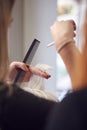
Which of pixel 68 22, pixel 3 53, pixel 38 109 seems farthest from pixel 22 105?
pixel 68 22

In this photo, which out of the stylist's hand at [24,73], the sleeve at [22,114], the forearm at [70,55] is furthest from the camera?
the stylist's hand at [24,73]

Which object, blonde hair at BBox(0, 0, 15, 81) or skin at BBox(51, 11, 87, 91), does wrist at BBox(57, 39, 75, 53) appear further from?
blonde hair at BBox(0, 0, 15, 81)

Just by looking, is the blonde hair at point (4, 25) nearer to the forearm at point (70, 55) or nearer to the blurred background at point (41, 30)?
the forearm at point (70, 55)

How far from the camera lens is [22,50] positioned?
1819 mm

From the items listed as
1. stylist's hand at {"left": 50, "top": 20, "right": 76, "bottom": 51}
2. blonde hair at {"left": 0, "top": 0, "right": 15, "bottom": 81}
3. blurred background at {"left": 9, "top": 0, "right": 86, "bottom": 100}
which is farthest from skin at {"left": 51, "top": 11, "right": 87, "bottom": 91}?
blurred background at {"left": 9, "top": 0, "right": 86, "bottom": 100}

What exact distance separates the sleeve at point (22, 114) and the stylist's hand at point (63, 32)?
21 cm

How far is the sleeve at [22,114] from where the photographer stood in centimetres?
55

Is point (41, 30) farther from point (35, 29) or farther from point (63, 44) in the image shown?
point (63, 44)

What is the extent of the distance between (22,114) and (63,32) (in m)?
0.28

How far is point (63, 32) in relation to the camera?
75cm

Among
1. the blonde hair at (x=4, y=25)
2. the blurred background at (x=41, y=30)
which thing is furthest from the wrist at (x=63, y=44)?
the blurred background at (x=41, y=30)

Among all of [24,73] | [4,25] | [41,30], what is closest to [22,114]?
[4,25]

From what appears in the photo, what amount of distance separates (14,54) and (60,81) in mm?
333

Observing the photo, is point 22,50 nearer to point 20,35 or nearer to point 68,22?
point 20,35
